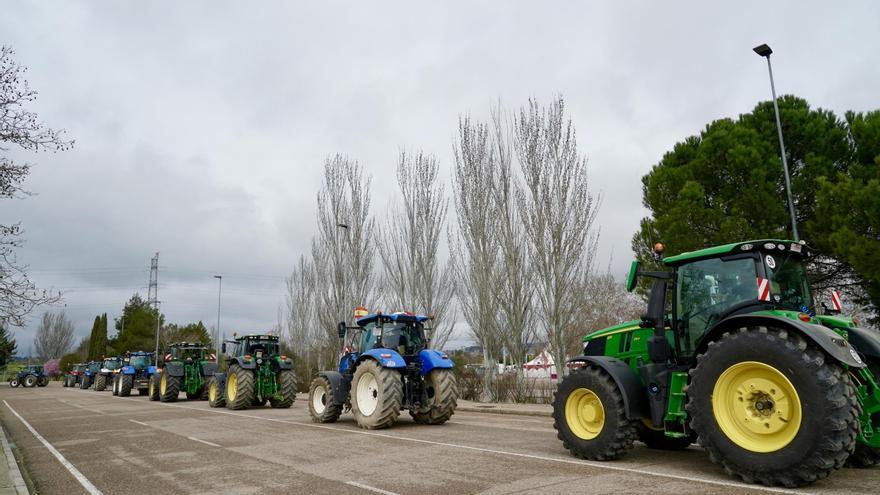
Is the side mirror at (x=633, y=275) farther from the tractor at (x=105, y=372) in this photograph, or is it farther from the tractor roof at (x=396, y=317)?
the tractor at (x=105, y=372)

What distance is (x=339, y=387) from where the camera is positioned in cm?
1293

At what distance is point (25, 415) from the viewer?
17.9 meters

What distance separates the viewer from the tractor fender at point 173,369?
22719 mm

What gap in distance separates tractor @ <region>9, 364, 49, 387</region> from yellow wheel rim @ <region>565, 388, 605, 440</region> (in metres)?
54.8

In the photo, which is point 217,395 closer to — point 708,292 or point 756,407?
point 708,292

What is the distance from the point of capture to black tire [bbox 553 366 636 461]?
6801 mm

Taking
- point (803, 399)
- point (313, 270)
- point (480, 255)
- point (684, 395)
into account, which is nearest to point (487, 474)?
point (684, 395)

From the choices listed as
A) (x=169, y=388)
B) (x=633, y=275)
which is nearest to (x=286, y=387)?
(x=169, y=388)

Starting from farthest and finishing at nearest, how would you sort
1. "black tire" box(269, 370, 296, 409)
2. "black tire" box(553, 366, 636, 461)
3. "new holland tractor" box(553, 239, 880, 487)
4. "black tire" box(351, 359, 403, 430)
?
"black tire" box(269, 370, 296, 409) < "black tire" box(351, 359, 403, 430) < "black tire" box(553, 366, 636, 461) < "new holland tractor" box(553, 239, 880, 487)

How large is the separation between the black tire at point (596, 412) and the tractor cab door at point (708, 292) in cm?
A: 100

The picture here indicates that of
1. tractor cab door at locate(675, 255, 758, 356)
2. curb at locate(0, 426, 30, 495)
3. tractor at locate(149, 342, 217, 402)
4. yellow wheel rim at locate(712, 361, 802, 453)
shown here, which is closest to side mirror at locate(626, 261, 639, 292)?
tractor cab door at locate(675, 255, 758, 356)

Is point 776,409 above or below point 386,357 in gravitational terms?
below

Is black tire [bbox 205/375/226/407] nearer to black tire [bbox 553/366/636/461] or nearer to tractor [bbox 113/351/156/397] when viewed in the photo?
tractor [bbox 113/351/156/397]

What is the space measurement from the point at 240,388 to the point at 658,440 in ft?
42.2
